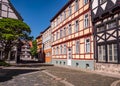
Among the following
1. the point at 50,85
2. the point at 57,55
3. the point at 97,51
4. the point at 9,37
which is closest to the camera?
the point at 50,85

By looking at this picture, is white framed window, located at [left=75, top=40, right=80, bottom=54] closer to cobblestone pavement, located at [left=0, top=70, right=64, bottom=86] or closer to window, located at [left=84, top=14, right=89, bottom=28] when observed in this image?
window, located at [left=84, top=14, right=89, bottom=28]

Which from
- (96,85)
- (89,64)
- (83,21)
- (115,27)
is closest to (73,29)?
(83,21)

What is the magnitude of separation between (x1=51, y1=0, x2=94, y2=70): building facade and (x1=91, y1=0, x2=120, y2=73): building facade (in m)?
1.54

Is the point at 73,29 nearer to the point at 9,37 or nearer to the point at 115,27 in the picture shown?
the point at 9,37

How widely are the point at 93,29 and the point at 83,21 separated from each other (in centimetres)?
334

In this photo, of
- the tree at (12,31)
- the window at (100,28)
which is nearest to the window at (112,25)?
the window at (100,28)

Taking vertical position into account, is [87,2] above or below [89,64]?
above

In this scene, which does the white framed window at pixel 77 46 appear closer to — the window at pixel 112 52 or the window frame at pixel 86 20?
the window frame at pixel 86 20

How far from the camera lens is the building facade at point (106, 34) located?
16.0m

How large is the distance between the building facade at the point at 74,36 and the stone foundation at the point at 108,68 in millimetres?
1454

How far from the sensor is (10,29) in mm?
27984

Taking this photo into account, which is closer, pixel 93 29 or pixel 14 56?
pixel 93 29

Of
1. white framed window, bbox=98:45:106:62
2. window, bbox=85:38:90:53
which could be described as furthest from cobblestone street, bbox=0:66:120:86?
window, bbox=85:38:90:53

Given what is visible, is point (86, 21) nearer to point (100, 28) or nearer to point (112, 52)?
point (100, 28)
